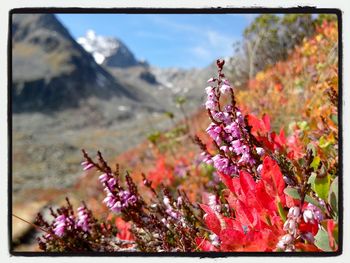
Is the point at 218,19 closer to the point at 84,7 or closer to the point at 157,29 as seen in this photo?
the point at 157,29

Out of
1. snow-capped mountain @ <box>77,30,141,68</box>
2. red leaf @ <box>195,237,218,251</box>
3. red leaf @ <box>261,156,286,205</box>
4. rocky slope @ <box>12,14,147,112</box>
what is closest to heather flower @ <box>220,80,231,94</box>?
red leaf @ <box>261,156,286,205</box>

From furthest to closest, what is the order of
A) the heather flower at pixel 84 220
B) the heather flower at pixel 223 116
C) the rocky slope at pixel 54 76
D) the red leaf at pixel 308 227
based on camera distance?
the rocky slope at pixel 54 76 → the heather flower at pixel 84 220 → the heather flower at pixel 223 116 → the red leaf at pixel 308 227

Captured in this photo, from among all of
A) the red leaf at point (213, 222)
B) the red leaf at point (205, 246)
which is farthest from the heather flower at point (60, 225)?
the red leaf at point (213, 222)

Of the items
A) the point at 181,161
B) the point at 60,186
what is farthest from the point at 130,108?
the point at 181,161

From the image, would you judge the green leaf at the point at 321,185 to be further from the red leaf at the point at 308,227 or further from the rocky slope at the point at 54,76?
the rocky slope at the point at 54,76

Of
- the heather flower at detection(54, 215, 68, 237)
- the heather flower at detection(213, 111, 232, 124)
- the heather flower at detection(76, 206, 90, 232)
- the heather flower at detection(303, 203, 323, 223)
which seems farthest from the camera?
the heather flower at detection(76, 206, 90, 232)

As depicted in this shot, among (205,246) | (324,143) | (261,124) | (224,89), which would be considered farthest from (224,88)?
(324,143)

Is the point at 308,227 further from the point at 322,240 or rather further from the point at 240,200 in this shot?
the point at 240,200

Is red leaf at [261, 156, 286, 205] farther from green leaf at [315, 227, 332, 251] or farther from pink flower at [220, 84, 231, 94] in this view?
pink flower at [220, 84, 231, 94]

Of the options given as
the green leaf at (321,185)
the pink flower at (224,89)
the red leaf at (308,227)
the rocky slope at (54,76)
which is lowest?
the red leaf at (308,227)
